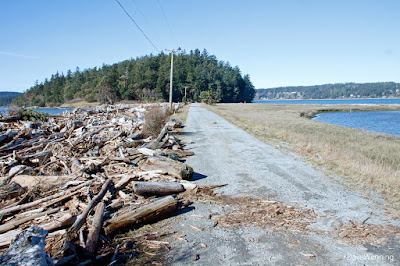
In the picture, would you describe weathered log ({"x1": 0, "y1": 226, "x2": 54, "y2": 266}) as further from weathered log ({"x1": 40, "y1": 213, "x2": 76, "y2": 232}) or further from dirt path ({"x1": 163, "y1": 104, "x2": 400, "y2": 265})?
dirt path ({"x1": 163, "y1": 104, "x2": 400, "y2": 265})

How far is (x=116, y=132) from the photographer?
12.7m

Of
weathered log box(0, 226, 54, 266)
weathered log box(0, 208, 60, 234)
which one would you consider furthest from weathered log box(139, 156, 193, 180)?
weathered log box(0, 226, 54, 266)

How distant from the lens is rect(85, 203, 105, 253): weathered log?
4.00 meters

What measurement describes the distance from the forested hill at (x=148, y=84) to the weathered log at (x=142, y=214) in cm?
8716

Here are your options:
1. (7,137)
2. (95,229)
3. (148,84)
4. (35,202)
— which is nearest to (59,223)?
(95,229)

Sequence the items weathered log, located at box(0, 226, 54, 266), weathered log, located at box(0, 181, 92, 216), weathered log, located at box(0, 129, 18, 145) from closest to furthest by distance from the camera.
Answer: weathered log, located at box(0, 226, 54, 266) → weathered log, located at box(0, 181, 92, 216) → weathered log, located at box(0, 129, 18, 145)

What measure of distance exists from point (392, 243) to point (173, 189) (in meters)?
4.23

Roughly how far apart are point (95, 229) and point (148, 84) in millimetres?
106487

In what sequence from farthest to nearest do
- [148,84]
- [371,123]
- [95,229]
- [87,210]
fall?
[148,84] < [371,123] < [87,210] < [95,229]

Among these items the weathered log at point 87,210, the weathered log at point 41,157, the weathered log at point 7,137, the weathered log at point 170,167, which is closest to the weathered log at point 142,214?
the weathered log at point 87,210

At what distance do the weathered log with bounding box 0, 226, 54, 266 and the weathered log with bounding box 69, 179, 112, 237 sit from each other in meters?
1.17

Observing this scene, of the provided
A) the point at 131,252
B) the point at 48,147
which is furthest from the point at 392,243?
the point at 48,147

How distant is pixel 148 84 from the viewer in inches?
4213

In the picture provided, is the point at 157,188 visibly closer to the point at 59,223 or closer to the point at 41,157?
the point at 59,223
